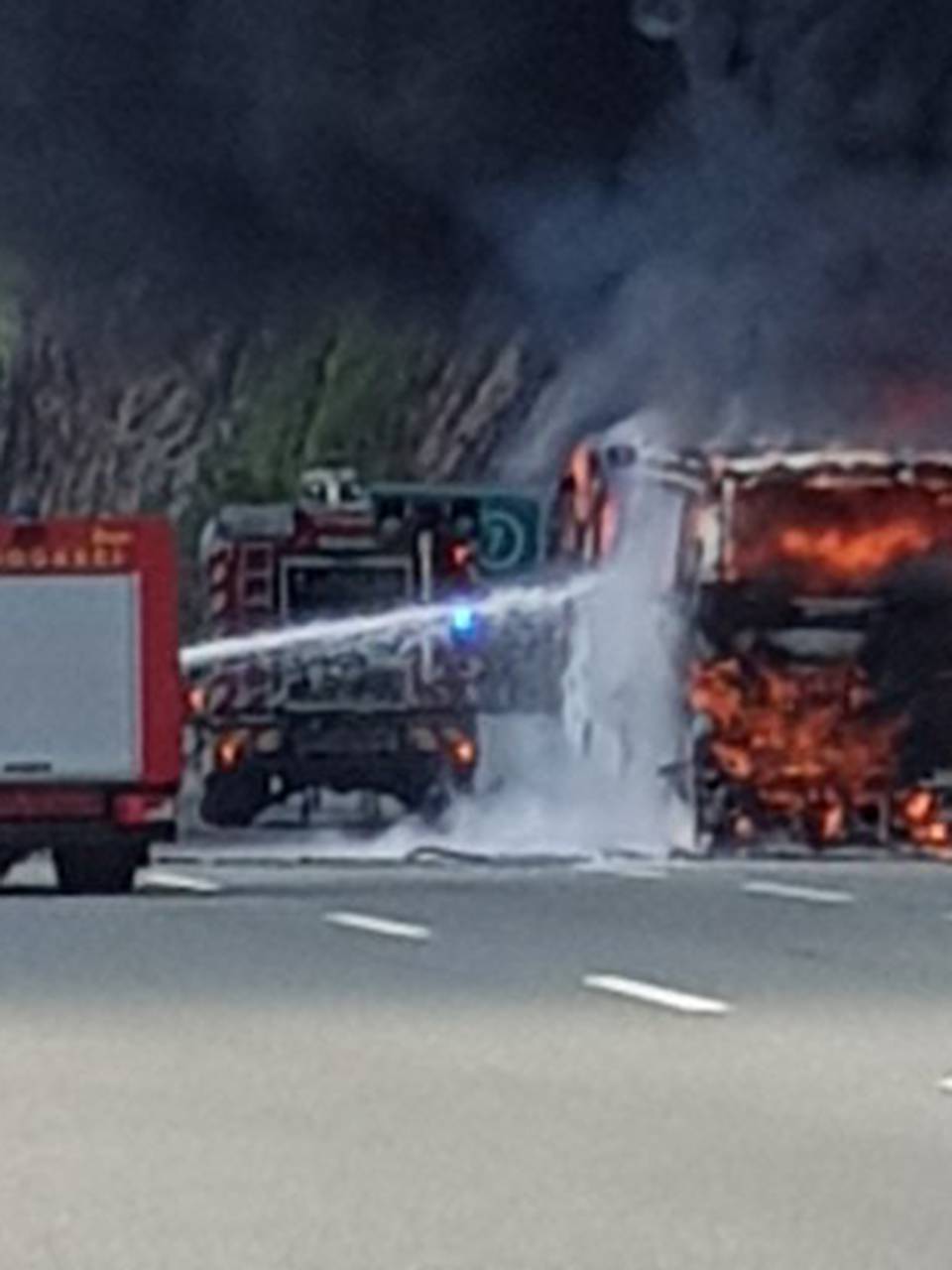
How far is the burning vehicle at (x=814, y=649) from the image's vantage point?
35688 mm

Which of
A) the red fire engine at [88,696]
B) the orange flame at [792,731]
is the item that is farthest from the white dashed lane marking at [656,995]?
the orange flame at [792,731]

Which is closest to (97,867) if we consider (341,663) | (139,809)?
(139,809)

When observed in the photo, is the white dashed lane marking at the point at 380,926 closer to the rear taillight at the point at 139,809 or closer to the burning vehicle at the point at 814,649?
the rear taillight at the point at 139,809

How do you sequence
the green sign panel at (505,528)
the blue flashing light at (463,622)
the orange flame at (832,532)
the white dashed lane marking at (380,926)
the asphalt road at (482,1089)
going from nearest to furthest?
the asphalt road at (482,1089) → the white dashed lane marking at (380,926) → the orange flame at (832,532) → the blue flashing light at (463,622) → the green sign panel at (505,528)

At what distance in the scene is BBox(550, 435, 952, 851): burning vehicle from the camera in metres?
35.7

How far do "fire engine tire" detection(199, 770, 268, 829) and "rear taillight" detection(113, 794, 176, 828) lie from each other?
10596 mm

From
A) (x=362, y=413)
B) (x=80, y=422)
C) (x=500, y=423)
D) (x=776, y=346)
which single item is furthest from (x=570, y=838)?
(x=80, y=422)

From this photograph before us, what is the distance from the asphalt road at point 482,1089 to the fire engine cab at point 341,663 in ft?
50.3

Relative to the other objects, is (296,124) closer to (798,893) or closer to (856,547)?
(856,547)

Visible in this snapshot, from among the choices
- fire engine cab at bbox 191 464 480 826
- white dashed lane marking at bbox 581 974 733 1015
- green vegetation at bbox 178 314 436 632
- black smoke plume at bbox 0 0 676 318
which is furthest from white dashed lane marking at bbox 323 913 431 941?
green vegetation at bbox 178 314 436 632

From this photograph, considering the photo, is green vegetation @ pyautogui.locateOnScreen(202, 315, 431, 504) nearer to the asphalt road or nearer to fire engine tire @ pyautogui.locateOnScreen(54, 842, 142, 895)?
fire engine tire @ pyautogui.locateOnScreen(54, 842, 142, 895)

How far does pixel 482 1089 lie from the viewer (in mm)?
16859

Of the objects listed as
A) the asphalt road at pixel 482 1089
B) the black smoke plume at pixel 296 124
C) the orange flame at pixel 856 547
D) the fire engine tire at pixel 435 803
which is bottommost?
the asphalt road at pixel 482 1089

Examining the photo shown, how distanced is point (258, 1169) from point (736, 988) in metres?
6.43
